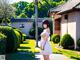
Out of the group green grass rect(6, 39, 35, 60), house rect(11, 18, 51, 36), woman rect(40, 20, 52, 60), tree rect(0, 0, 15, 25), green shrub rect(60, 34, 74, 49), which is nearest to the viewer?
woman rect(40, 20, 52, 60)

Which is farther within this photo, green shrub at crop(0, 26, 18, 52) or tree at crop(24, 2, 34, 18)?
tree at crop(24, 2, 34, 18)

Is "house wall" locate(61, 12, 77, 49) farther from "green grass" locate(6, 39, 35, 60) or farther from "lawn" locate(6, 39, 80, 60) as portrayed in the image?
"green grass" locate(6, 39, 35, 60)

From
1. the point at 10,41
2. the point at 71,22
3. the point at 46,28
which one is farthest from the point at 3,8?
the point at 46,28

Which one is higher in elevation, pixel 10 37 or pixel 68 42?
pixel 10 37

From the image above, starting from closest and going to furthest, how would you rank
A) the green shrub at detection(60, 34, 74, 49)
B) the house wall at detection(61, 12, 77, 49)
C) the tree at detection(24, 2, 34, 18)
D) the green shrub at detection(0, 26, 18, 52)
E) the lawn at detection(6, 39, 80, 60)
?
the lawn at detection(6, 39, 80, 60), the green shrub at detection(0, 26, 18, 52), the house wall at detection(61, 12, 77, 49), the green shrub at detection(60, 34, 74, 49), the tree at detection(24, 2, 34, 18)

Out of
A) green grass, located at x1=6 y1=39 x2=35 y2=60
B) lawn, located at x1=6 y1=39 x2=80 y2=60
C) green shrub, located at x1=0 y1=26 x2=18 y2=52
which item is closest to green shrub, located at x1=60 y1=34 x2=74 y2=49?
lawn, located at x1=6 y1=39 x2=80 y2=60

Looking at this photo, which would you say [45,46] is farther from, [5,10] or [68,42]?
[5,10]

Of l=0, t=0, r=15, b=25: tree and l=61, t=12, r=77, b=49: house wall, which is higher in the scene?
l=0, t=0, r=15, b=25: tree

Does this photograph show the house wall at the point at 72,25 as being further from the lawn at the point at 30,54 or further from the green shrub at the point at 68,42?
the lawn at the point at 30,54

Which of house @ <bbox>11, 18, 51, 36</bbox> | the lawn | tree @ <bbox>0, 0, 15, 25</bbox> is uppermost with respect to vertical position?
tree @ <bbox>0, 0, 15, 25</bbox>

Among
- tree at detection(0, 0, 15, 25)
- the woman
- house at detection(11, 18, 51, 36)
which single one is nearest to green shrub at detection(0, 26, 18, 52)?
the woman

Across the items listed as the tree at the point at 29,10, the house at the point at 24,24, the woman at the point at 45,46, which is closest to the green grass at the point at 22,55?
the woman at the point at 45,46

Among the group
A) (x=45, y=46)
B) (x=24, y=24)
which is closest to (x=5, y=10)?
(x=24, y=24)

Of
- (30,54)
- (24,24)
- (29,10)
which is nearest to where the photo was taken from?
(30,54)
